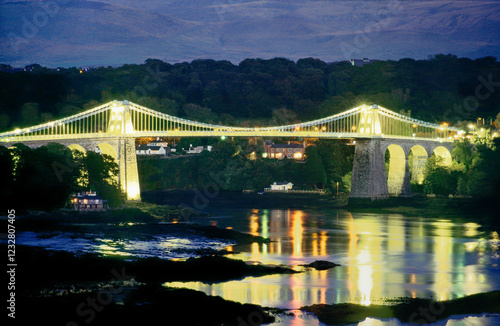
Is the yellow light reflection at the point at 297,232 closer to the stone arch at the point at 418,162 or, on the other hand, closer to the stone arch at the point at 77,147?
the stone arch at the point at 77,147

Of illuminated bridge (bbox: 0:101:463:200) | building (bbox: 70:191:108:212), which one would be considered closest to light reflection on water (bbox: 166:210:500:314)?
building (bbox: 70:191:108:212)

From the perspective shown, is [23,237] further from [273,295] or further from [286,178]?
[286,178]

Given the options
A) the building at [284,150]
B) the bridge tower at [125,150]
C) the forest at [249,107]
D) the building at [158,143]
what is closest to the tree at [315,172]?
the forest at [249,107]

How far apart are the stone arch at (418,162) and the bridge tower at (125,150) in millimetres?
28406

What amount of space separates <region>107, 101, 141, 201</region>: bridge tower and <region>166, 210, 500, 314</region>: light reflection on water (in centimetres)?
887

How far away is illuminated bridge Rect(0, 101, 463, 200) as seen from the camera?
60188 mm

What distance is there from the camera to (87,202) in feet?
164

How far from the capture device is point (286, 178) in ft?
306

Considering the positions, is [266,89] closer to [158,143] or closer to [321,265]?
[158,143]

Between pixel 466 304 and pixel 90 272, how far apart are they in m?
12.9

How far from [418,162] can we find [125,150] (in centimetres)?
2981

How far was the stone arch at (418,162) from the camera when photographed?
75.9m

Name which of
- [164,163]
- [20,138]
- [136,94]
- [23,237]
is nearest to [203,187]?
[164,163]

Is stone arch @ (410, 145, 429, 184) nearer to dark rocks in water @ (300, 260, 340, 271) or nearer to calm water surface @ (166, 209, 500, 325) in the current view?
calm water surface @ (166, 209, 500, 325)
